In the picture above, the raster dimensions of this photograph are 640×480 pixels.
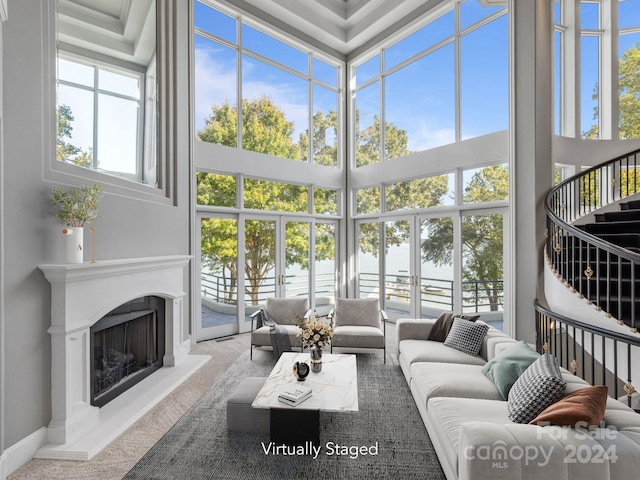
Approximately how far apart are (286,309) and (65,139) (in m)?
3.47

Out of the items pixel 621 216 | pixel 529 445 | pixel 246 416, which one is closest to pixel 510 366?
pixel 529 445

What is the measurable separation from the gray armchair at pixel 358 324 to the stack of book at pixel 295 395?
1.95 meters

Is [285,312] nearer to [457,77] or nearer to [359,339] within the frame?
[359,339]

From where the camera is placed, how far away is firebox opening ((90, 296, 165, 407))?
3.27 m

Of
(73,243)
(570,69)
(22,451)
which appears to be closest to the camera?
(22,451)

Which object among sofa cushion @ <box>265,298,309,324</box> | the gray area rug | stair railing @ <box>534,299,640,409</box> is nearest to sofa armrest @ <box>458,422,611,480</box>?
the gray area rug

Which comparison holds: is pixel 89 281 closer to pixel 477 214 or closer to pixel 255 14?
pixel 477 214

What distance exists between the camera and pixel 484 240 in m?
5.54

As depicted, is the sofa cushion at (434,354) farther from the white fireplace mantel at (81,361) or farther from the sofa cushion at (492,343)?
the white fireplace mantel at (81,361)

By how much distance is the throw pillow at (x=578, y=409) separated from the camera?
5.84 feet

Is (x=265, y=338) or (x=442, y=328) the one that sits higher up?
(x=442, y=328)

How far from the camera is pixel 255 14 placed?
646cm

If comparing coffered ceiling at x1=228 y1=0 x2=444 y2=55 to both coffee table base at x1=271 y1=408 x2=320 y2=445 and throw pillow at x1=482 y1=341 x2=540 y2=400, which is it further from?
coffee table base at x1=271 y1=408 x2=320 y2=445

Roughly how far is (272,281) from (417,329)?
10.5 ft
